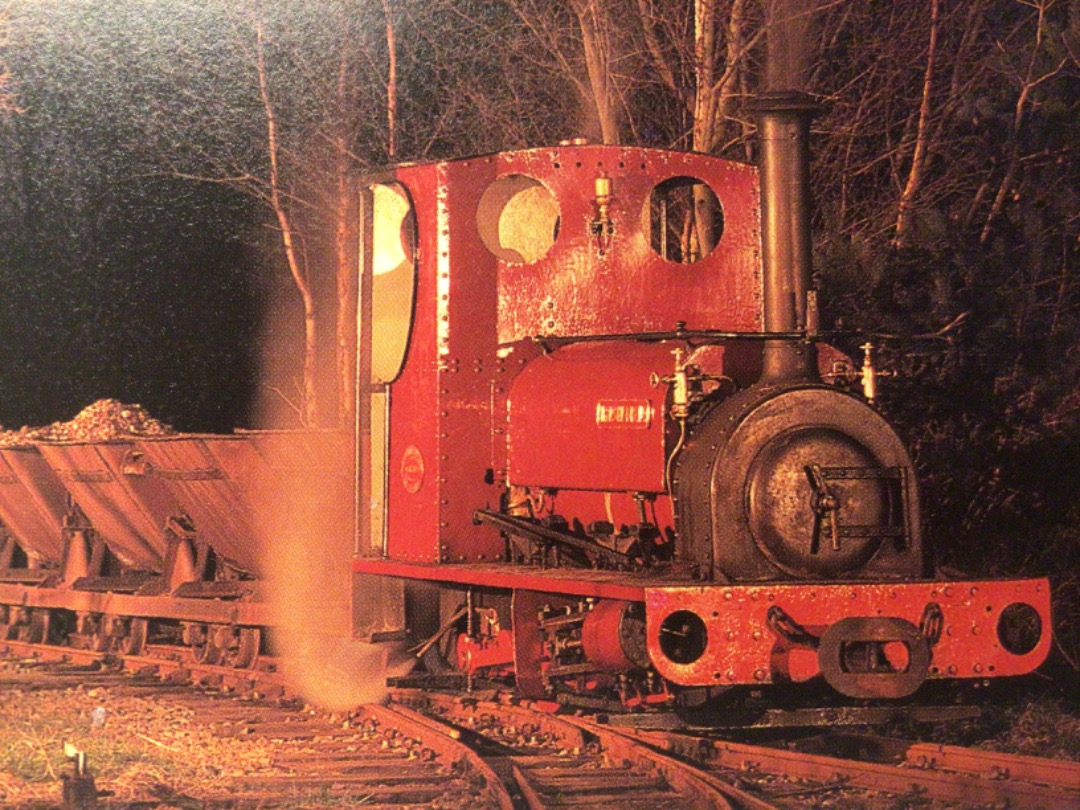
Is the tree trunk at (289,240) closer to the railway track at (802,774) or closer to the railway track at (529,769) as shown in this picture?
the railway track at (529,769)

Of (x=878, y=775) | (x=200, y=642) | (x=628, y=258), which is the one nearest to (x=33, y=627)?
(x=200, y=642)

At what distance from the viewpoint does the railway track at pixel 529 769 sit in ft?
22.6

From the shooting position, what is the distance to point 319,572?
36.1 ft

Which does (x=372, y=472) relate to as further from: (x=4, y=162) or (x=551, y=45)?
(x=4, y=162)

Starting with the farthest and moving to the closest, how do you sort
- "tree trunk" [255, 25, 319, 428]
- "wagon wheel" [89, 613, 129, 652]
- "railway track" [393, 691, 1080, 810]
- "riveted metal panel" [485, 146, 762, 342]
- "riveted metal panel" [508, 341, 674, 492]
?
"tree trunk" [255, 25, 319, 428] < "wagon wheel" [89, 613, 129, 652] < "riveted metal panel" [485, 146, 762, 342] < "riveted metal panel" [508, 341, 674, 492] < "railway track" [393, 691, 1080, 810]

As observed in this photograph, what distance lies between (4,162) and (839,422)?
64.2 feet

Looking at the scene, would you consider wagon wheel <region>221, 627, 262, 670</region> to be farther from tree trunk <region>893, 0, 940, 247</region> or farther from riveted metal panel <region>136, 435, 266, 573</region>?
tree trunk <region>893, 0, 940, 247</region>

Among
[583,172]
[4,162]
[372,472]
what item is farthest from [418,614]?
[4,162]

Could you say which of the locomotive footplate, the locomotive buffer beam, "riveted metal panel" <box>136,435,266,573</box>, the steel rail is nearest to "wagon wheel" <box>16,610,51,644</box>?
"riveted metal panel" <box>136,435,266,573</box>

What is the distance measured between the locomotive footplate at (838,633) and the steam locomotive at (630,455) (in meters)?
0.01

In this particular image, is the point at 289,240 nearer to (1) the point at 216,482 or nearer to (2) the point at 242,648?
(1) the point at 216,482

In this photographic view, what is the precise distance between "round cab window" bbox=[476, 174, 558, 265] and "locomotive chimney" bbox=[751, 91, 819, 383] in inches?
60.3

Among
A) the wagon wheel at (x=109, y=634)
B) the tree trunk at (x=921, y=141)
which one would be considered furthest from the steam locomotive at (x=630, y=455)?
the wagon wheel at (x=109, y=634)

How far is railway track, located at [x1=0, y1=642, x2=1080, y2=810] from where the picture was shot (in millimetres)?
6879
